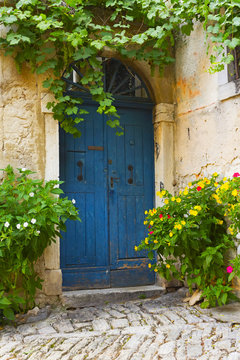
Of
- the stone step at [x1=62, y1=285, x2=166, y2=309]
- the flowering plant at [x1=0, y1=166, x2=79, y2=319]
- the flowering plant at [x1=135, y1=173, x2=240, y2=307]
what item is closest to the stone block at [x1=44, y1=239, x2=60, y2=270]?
the flowering plant at [x1=0, y1=166, x2=79, y2=319]

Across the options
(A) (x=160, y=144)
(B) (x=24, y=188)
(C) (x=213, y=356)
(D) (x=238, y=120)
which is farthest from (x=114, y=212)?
(C) (x=213, y=356)

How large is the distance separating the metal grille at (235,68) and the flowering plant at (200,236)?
1040 millimetres

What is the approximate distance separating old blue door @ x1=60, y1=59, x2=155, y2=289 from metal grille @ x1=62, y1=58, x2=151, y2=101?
0.20m

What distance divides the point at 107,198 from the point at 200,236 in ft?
4.28

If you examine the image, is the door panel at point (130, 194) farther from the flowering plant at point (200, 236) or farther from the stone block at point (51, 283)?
the stone block at point (51, 283)

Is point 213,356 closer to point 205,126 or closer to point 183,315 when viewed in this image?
point 183,315

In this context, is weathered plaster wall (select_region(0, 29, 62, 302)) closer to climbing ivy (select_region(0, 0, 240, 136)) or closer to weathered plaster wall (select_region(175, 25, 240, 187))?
climbing ivy (select_region(0, 0, 240, 136))

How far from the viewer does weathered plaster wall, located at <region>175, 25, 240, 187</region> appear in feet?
13.9

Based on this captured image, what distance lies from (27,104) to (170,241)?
2130 mm

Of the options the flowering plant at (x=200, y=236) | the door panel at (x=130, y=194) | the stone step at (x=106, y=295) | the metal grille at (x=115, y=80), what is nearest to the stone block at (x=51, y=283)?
the stone step at (x=106, y=295)

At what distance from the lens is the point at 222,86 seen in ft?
14.2

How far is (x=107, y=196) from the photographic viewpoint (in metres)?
4.89

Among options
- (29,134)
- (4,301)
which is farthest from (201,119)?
(4,301)

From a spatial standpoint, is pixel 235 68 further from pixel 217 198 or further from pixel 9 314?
pixel 9 314
